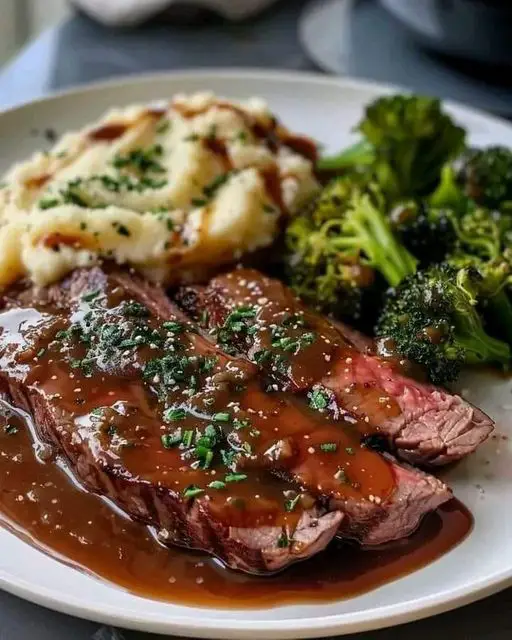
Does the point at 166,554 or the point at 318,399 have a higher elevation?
the point at 318,399

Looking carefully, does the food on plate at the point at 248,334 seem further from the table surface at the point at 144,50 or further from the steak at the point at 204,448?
the table surface at the point at 144,50

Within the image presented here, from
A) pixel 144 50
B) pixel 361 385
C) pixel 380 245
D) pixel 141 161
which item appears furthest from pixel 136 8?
pixel 361 385

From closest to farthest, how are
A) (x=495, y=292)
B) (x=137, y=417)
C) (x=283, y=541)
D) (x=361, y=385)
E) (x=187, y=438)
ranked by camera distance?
(x=283, y=541) → (x=187, y=438) → (x=137, y=417) → (x=361, y=385) → (x=495, y=292)

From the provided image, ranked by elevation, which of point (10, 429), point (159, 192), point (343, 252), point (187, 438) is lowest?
point (10, 429)

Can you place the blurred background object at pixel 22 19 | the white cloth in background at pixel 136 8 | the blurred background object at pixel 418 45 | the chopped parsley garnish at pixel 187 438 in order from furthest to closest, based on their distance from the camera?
1. the blurred background object at pixel 22 19
2. the white cloth in background at pixel 136 8
3. the blurred background object at pixel 418 45
4. the chopped parsley garnish at pixel 187 438

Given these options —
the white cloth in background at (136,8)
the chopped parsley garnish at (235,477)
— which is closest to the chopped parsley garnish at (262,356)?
the chopped parsley garnish at (235,477)

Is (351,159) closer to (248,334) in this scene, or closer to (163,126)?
(163,126)

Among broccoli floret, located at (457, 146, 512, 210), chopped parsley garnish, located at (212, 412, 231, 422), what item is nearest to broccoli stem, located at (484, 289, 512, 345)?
broccoli floret, located at (457, 146, 512, 210)

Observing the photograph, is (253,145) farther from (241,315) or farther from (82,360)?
(82,360)
